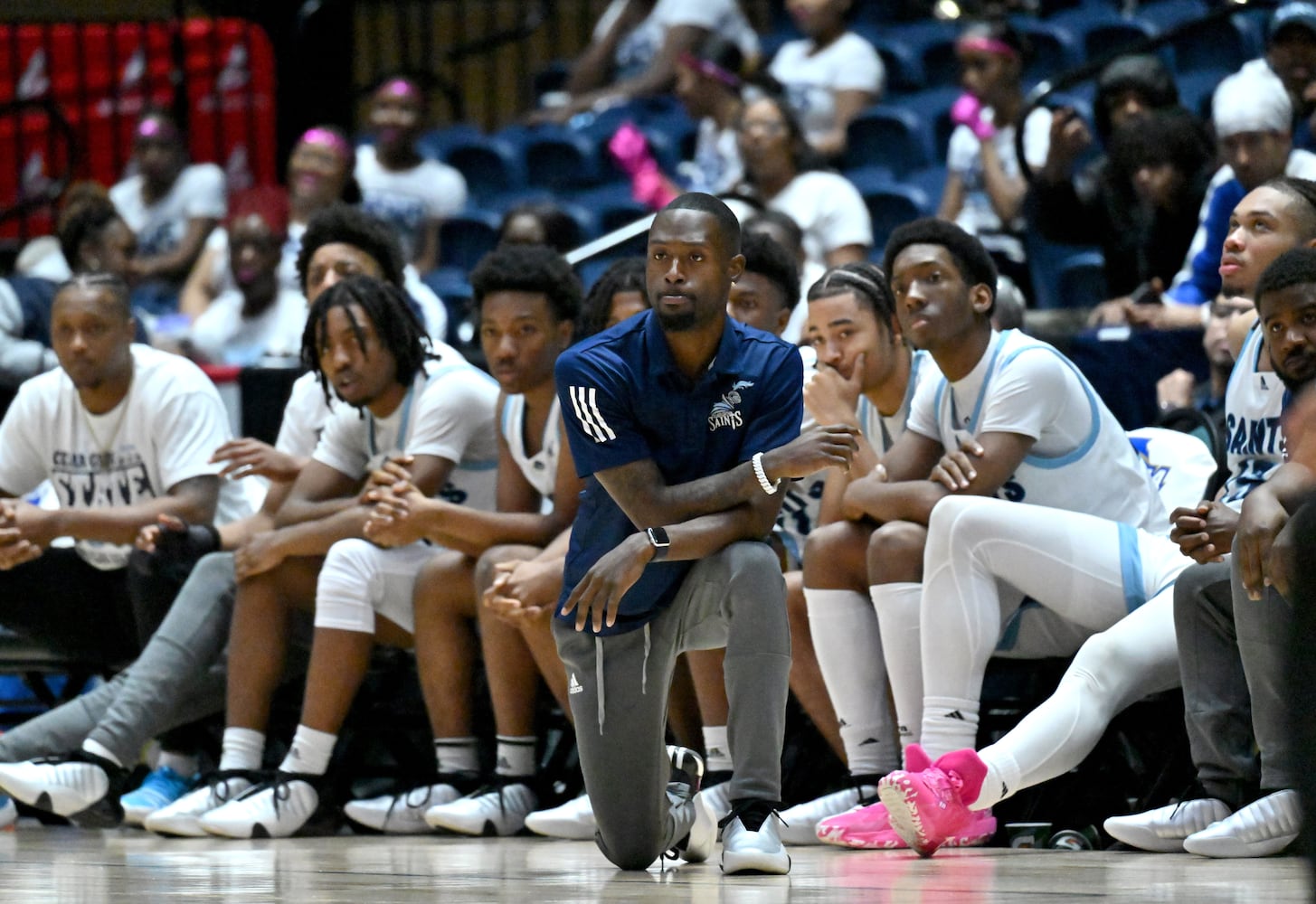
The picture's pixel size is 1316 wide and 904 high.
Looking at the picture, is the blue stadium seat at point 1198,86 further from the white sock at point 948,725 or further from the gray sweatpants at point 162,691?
the gray sweatpants at point 162,691

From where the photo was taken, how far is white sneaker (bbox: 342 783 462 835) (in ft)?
17.9

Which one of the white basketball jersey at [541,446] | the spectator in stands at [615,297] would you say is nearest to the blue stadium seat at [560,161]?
the spectator in stands at [615,297]

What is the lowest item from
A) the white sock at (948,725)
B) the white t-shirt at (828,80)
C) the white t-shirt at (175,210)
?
the white sock at (948,725)

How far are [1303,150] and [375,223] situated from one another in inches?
122

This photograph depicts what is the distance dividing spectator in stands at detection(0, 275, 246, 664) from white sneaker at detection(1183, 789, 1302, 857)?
3.21 m

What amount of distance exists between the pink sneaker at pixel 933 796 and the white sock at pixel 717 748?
0.85 metres

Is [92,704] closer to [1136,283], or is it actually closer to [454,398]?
[454,398]

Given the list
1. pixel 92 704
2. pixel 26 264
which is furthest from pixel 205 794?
pixel 26 264

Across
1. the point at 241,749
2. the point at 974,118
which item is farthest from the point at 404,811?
the point at 974,118

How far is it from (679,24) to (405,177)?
1788 mm

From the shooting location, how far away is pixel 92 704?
19.2 feet

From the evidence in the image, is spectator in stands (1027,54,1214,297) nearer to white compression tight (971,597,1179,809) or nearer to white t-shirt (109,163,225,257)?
white compression tight (971,597,1179,809)

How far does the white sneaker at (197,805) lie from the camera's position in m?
5.35

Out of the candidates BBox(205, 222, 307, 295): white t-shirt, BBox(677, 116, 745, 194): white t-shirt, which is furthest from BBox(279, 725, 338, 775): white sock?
BBox(677, 116, 745, 194): white t-shirt
